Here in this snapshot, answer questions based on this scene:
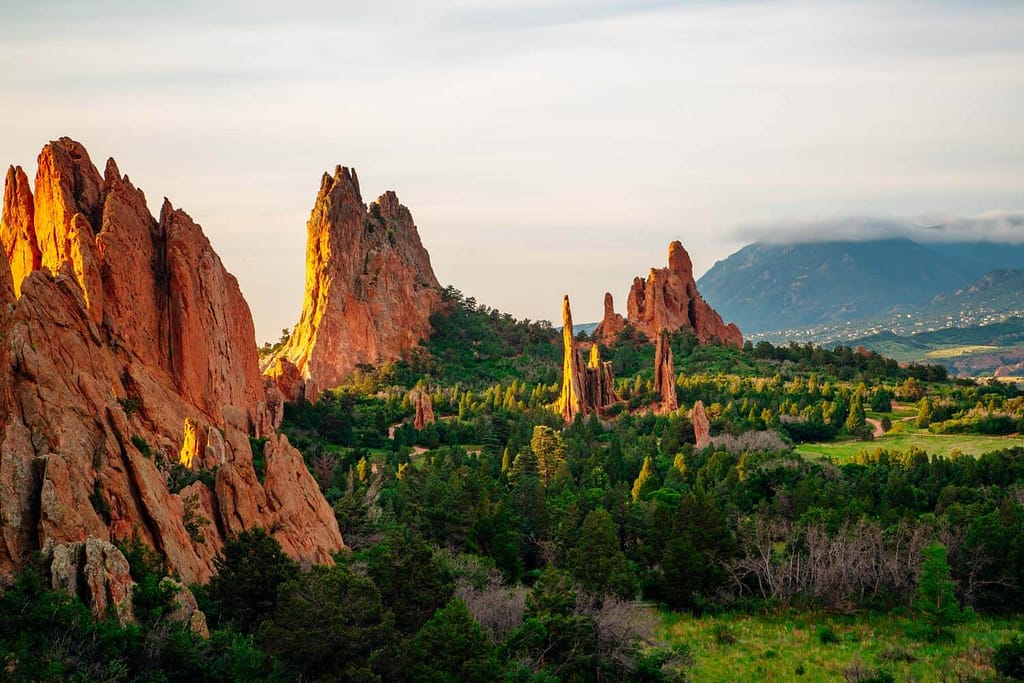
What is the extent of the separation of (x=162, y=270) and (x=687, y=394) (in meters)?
66.3

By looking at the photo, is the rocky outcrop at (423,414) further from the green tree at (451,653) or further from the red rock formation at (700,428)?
the green tree at (451,653)

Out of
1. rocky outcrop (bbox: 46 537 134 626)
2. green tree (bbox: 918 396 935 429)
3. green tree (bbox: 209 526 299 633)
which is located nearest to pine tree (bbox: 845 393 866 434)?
green tree (bbox: 918 396 935 429)

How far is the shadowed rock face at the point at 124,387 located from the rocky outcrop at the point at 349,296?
57.1 meters

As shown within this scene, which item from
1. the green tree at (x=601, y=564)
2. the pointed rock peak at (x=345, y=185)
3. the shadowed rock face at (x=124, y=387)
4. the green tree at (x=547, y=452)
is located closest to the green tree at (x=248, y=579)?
the shadowed rock face at (x=124, y=387)

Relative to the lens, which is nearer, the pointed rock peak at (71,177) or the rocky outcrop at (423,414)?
the pointed rock peak at (71,177)

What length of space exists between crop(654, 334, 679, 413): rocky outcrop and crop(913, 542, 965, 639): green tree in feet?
202

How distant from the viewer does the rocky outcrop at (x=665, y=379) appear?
351 ft

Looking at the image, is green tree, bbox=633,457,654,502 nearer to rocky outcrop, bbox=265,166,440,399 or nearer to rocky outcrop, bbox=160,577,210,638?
rocky outcrop, bbox=160,577,210,638

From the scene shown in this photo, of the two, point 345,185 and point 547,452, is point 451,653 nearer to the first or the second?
point 547,452

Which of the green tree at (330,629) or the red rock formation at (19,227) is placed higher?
the red rock formation at (19,227)

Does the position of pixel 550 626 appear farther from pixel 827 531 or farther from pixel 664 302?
pixel 664 302

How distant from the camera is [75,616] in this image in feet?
84.4

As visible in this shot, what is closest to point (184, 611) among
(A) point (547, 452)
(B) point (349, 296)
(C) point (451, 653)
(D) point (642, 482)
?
(C) point (451, 653)

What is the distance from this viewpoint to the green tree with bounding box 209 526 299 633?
107ft
